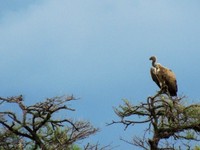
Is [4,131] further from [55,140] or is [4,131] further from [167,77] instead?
[167,77]

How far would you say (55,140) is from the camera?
19078mm

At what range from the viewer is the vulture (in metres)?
23.2

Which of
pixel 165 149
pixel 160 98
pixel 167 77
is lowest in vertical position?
pixel 165 149

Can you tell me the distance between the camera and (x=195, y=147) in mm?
21844

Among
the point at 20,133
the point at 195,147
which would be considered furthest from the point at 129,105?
the point at 20,133

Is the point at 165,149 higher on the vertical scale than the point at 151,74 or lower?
lower

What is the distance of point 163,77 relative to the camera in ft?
76.4

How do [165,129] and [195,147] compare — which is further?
[195,147]

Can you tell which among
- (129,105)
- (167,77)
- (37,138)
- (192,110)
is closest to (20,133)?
(37,138)

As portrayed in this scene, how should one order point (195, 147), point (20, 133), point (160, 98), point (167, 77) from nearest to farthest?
point (20, 133) → point (160, 98) → point (195, 147) → point (167, 77)

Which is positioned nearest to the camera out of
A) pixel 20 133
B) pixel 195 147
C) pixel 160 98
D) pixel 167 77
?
pixel 20 133

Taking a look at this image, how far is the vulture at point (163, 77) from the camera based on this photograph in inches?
913

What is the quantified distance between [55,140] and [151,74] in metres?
5.97

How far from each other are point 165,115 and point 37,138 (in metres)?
4.58
